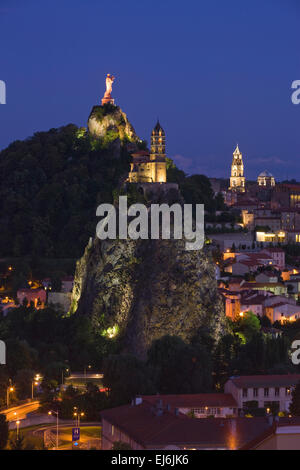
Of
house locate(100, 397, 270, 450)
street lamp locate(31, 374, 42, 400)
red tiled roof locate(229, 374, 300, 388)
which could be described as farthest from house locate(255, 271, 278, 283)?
house locate(100, 397, 270, 450)

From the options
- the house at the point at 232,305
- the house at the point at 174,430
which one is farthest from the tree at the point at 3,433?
the house at the point at 232,305

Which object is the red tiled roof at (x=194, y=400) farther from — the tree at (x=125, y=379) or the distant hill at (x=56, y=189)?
the distant hill at (x=56, y=189)

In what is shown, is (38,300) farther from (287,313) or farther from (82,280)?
(287,313)

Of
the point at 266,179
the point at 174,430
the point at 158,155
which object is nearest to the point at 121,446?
the point at 174,430

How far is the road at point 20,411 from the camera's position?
3148 centimetres

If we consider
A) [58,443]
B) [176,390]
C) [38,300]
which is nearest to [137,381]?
[176,390]

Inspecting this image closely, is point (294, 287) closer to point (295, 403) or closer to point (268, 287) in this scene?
point (268, 287)

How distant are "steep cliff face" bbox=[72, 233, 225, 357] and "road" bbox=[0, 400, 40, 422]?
12.3m

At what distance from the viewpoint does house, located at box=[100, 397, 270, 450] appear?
894 inches

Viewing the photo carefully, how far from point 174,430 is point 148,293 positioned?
24.7m

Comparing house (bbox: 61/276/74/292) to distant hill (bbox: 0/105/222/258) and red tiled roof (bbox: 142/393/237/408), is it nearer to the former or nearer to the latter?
distant hill (bbox: 0/105/222/258)

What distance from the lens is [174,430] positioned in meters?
23.8

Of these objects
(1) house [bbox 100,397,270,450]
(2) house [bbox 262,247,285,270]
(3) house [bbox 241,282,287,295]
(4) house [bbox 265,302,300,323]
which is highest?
(2) house [bbox 262,247,285,270]

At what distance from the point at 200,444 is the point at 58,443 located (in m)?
5.62
